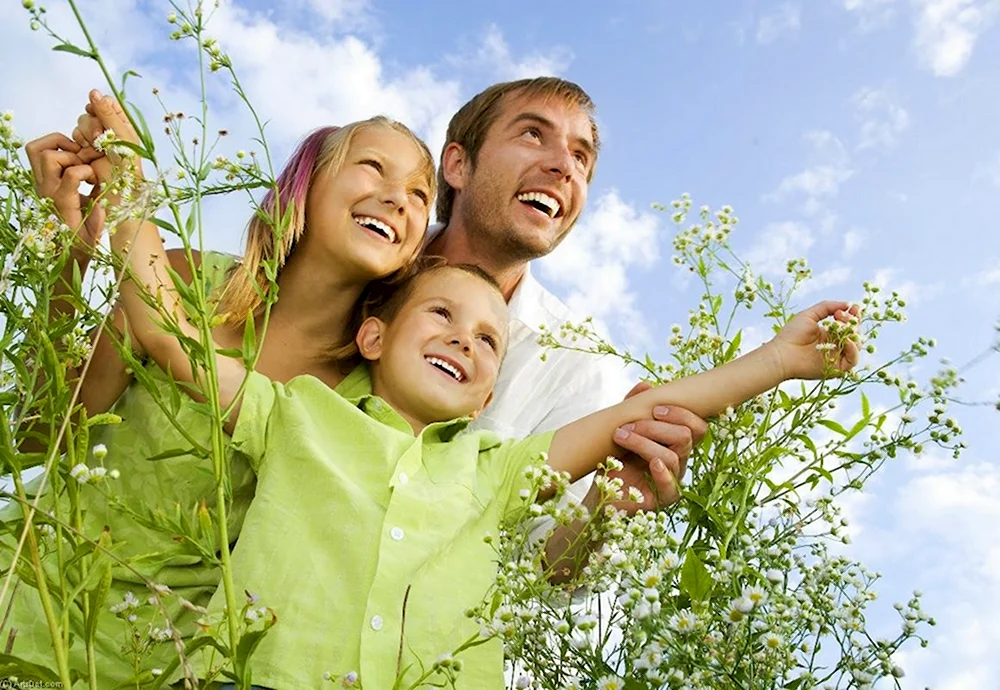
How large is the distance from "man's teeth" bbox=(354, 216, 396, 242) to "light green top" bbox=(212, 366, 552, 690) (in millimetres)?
550

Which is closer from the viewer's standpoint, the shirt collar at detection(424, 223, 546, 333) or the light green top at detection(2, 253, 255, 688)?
the light green top at detection(2, 253, 255, 688)

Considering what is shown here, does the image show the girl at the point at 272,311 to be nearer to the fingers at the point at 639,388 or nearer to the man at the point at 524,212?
the man at the point at 524,212

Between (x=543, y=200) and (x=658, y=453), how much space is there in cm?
220

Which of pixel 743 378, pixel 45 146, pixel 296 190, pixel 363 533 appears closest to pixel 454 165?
pixel 296 190

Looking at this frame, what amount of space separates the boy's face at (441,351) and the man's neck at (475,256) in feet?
4.53

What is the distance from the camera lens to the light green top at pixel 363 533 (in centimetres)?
192

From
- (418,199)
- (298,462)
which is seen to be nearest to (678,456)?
(298,462)

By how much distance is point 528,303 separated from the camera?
4145 mm

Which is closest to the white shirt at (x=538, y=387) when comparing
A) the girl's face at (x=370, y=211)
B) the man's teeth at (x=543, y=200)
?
the man's teeth at (x=543, y=200)

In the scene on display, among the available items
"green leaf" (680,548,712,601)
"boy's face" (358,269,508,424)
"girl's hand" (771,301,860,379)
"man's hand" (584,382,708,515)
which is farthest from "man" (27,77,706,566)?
"green leaf" (680,548,712,601)

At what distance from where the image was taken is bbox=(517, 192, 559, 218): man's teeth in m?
4.19

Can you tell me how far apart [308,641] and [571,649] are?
61cm

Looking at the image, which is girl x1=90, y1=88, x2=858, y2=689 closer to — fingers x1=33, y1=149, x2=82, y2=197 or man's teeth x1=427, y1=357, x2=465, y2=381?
man's teeth x1=427, y1=357, x2=465, y2=381

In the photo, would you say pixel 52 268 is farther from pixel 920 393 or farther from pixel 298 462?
pixel 920 393
